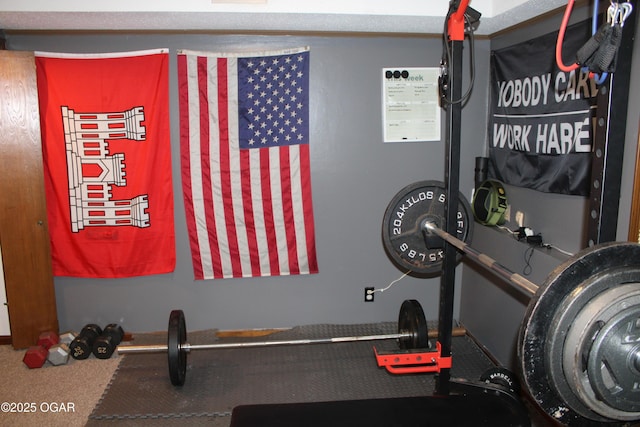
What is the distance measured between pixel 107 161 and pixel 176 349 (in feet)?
4.43

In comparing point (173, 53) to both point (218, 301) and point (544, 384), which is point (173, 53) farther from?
point (544, 384)

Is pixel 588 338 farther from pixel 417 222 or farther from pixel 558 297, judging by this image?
pixel 417 222

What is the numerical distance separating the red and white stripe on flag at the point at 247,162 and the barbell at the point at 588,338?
226cm

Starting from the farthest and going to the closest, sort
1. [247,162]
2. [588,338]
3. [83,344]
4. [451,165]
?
[247,162] → [83,344] → [451,165] → [588,338]

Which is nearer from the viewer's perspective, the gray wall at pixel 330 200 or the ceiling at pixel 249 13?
the ceiling at pixel 249 13

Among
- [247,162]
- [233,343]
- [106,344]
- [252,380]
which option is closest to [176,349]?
[233,343]

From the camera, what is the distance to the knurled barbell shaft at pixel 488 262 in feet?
4.67

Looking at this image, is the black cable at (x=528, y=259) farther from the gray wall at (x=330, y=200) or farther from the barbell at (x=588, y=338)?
the barbell at (x=588, y=338)

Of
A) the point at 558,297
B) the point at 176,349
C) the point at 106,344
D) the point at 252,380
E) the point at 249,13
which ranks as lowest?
the point at 252,380

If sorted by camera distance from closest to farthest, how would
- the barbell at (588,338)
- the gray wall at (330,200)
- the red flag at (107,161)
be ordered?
the barbell at (588,338) < the red flag at (107,161) < the gray wall at (330,200)

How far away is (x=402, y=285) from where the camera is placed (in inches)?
134

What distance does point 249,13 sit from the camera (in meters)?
2.50

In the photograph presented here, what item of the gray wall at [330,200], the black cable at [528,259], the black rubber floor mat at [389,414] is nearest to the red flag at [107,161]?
the gray wall at [330,200]

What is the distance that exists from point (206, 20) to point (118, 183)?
1217 millimetres
